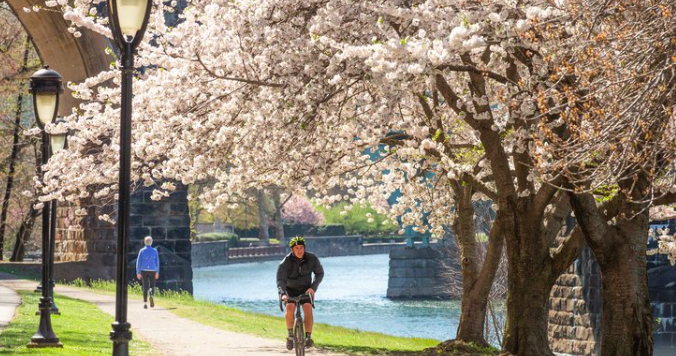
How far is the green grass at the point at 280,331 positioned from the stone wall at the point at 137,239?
2.90 metres

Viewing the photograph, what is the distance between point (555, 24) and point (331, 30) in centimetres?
259

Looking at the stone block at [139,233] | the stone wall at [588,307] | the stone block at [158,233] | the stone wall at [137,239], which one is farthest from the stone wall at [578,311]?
the stone block at [139,233]

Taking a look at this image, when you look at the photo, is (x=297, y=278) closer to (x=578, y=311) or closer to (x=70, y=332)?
(x=70, y=332)

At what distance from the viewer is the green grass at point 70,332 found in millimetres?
12969

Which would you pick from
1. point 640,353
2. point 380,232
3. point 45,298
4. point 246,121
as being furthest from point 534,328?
point 380,232

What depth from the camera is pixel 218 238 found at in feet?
263

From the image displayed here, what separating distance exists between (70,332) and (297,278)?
4941mm

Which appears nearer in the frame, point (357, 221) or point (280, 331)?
point (280, 331)

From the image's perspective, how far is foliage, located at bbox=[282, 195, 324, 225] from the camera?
10338cm

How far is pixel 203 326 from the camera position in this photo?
60.6ft

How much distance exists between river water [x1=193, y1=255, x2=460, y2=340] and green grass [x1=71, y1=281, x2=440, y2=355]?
1408 cm

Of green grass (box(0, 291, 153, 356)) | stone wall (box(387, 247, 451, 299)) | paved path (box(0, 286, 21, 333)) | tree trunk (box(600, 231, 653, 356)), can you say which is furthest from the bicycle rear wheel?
stone wall (box(387, 247, 451, 299))

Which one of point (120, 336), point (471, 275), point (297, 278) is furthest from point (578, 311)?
point (120, 336)

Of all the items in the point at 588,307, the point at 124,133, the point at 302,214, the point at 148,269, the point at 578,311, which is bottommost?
the point at 578,311
